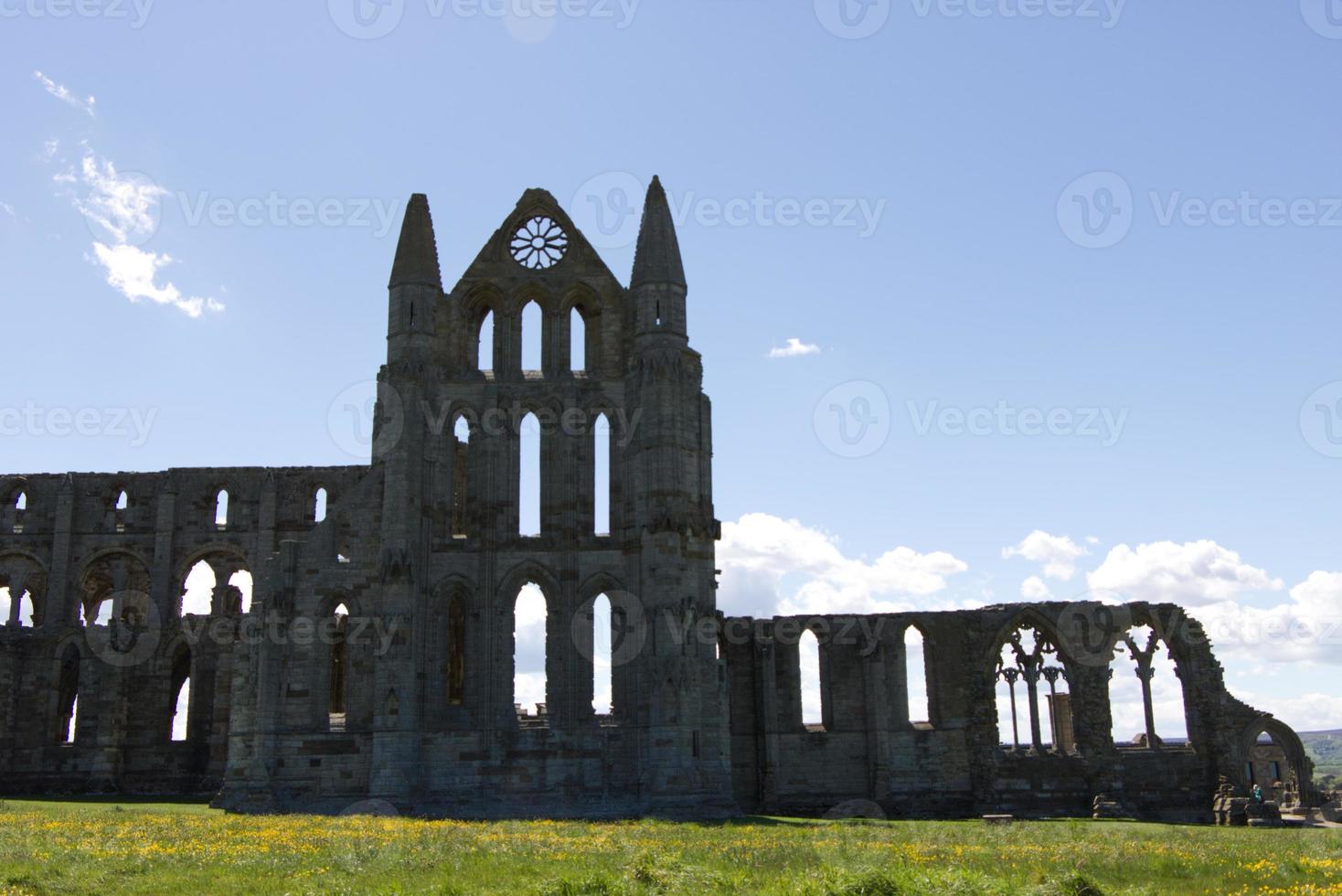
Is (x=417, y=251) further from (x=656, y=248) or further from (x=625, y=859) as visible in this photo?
(x=625, y=859)

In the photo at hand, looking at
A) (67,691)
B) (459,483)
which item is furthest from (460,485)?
(67,691)

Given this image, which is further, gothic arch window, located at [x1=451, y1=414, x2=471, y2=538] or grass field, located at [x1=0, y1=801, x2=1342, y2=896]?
gothic arch window, located at [x1=451, y1=414, x2=471, y2=538]

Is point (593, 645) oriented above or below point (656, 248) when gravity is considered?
below

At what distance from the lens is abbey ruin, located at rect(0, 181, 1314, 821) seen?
1302 inches

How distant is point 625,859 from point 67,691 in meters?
→ 40.0

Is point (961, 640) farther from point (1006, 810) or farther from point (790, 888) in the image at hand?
point (790, 888)

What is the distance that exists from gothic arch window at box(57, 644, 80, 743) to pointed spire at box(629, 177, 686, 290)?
28.6 metres

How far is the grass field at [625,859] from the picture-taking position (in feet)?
50.6

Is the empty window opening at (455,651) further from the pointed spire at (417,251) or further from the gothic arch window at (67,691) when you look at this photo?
the gothic arch window at (67,691)

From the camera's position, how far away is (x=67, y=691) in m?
50.5

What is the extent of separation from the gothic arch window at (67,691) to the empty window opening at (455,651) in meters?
19.9

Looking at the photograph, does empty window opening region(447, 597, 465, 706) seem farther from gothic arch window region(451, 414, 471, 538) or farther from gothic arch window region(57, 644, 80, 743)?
gothic arch window region(57, 644, 80, 743)
